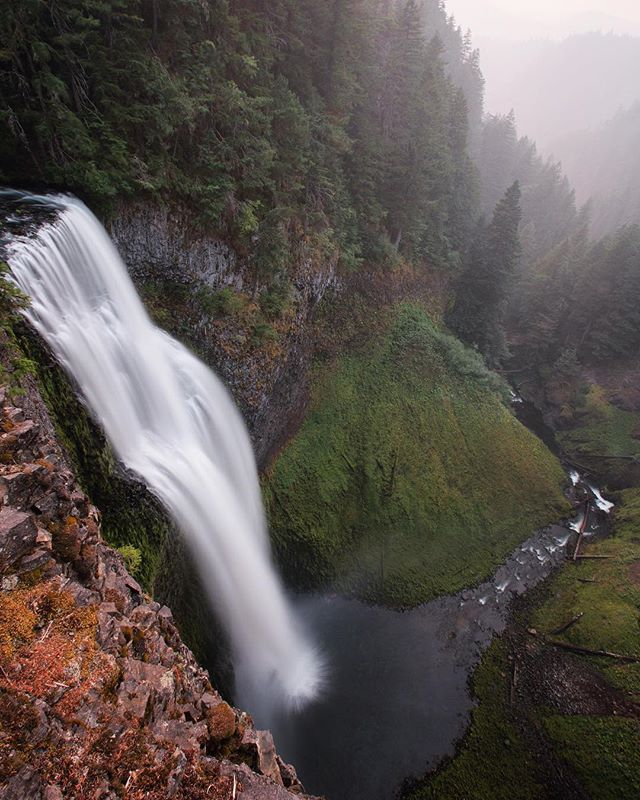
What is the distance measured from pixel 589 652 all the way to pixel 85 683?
19359 mm

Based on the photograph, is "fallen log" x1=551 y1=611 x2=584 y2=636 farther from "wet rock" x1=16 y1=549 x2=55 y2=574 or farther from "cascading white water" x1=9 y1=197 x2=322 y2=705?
"wet rock" x1=16 y1=549 x2=55 y2=574

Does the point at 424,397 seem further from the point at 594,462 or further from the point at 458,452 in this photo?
the point at 594,462

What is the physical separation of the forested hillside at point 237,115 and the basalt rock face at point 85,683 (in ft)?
30.9

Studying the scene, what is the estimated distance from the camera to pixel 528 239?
51.7 m

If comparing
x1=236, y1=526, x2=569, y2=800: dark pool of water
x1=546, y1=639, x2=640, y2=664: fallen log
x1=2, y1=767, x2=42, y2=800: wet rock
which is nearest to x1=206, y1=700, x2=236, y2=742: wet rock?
x1=2, y1=767, x2=42, y2=800: wet rock

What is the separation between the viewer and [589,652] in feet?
55.1

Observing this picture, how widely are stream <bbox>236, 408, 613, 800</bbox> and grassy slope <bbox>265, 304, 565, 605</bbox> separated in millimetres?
955

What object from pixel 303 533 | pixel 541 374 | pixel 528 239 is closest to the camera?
pixel 303 533

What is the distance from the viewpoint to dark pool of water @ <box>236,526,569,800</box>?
13508 millimetres

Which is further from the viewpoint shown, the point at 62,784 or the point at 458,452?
the point at 458,452

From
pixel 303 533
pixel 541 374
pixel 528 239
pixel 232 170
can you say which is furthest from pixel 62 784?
pixel 528 239

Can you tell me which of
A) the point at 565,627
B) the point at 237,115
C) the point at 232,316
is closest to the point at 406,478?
the point at 565,627

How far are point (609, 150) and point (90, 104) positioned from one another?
160 m

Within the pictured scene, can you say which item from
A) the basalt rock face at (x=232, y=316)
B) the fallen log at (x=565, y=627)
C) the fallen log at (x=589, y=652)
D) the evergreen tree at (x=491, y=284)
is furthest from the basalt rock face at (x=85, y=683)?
the evergreen tree at (x=491, y=284)
